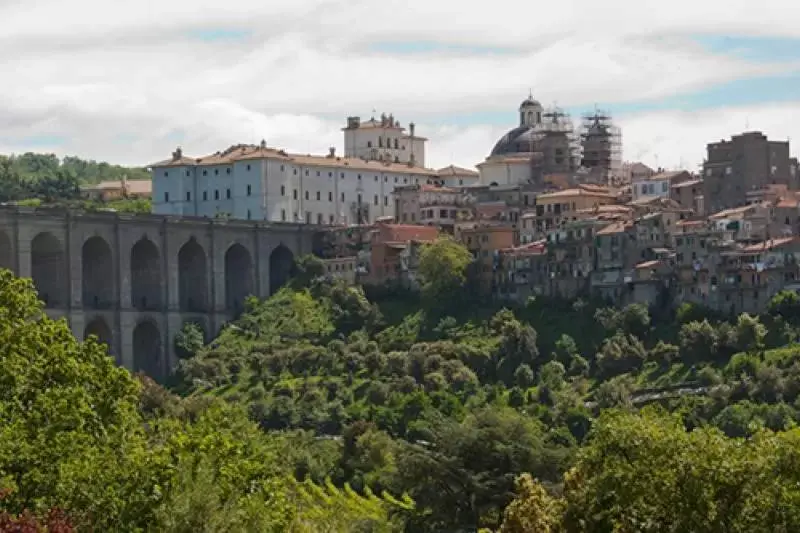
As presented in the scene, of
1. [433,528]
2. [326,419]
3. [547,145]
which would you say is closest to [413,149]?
[547,145]

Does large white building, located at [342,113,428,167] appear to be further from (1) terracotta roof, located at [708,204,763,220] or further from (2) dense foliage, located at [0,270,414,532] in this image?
(2) dense foliage, located at [0,270,414,532]

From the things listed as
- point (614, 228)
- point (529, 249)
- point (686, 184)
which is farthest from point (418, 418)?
point (686, 184)

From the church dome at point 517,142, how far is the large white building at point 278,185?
183 inches

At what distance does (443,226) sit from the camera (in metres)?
125

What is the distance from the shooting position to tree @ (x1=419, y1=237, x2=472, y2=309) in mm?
110438

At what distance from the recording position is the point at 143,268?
119 m

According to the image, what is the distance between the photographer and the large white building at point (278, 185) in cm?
13012

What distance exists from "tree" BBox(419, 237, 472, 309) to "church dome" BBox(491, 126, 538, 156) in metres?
26.9

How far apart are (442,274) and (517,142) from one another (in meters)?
30.7

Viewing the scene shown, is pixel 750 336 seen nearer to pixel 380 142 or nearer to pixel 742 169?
pixel 742 169

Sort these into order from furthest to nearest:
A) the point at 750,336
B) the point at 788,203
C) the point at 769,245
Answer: the point at 788,203 → the point at 769,245 → the point at 750,336

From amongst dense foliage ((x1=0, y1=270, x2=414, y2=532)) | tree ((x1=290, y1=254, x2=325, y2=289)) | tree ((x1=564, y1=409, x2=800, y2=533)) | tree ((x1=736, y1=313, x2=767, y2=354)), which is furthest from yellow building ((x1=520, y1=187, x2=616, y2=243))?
tree ((x1=564, y1=409, x2=800, y2=533))

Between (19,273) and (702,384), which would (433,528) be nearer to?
(702,384)

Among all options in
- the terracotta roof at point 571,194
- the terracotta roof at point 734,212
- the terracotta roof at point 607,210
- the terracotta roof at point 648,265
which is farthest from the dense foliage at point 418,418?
the terracotta roof at point 571,194
